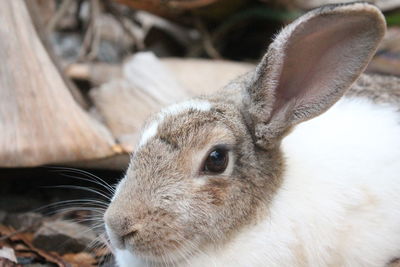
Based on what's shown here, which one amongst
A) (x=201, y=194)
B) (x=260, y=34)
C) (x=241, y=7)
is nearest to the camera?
(x=201, y=194)

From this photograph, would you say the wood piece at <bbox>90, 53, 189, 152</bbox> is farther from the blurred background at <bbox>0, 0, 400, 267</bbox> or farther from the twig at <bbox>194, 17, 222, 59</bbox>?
the twig at <bbox>194, 17, 222, 59</bbox>

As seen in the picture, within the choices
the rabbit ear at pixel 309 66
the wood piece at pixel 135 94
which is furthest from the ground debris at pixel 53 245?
the rabbit ear at pixel 309 66

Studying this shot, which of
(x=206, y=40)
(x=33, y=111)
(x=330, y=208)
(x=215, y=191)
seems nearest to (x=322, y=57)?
(x=330, y=208)

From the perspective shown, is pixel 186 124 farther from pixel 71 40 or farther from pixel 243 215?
pixel 71 40

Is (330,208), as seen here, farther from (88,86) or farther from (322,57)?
(88,86)

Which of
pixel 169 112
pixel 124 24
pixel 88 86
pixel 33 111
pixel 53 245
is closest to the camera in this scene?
pixel 169 112

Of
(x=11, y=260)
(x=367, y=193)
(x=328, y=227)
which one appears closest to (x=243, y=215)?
(x=328, y=227)

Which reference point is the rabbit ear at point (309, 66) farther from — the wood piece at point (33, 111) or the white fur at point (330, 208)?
the wood piece at point (33, 111)
